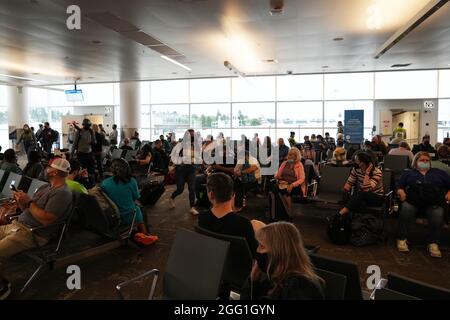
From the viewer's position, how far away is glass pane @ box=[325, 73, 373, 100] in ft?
48.5

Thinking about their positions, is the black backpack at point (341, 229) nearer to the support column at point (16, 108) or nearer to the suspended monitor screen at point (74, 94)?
the suspended monitor screen at point (74, 94)

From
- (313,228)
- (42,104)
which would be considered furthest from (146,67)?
(42,104)

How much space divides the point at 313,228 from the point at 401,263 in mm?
1460

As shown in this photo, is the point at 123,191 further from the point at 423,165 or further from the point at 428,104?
the point at 428,104

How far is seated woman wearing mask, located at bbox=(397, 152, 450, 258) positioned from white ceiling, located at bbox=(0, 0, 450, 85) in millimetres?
3000

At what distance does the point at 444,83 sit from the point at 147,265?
14.8 meters

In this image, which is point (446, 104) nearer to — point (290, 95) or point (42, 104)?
point (290, 95)

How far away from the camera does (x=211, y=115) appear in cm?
1694

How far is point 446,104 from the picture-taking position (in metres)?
14.2

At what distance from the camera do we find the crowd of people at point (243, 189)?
180 cm

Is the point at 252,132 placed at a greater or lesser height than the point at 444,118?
lesser

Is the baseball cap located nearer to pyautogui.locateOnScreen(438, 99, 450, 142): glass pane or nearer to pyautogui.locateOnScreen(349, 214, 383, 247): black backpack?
pyautogui.locateOnScreen(349, 214, 383, 247): black backpack

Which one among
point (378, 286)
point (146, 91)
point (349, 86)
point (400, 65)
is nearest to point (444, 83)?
point (349, 86)

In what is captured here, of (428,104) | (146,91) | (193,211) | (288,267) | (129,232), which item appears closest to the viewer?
(288,267)
